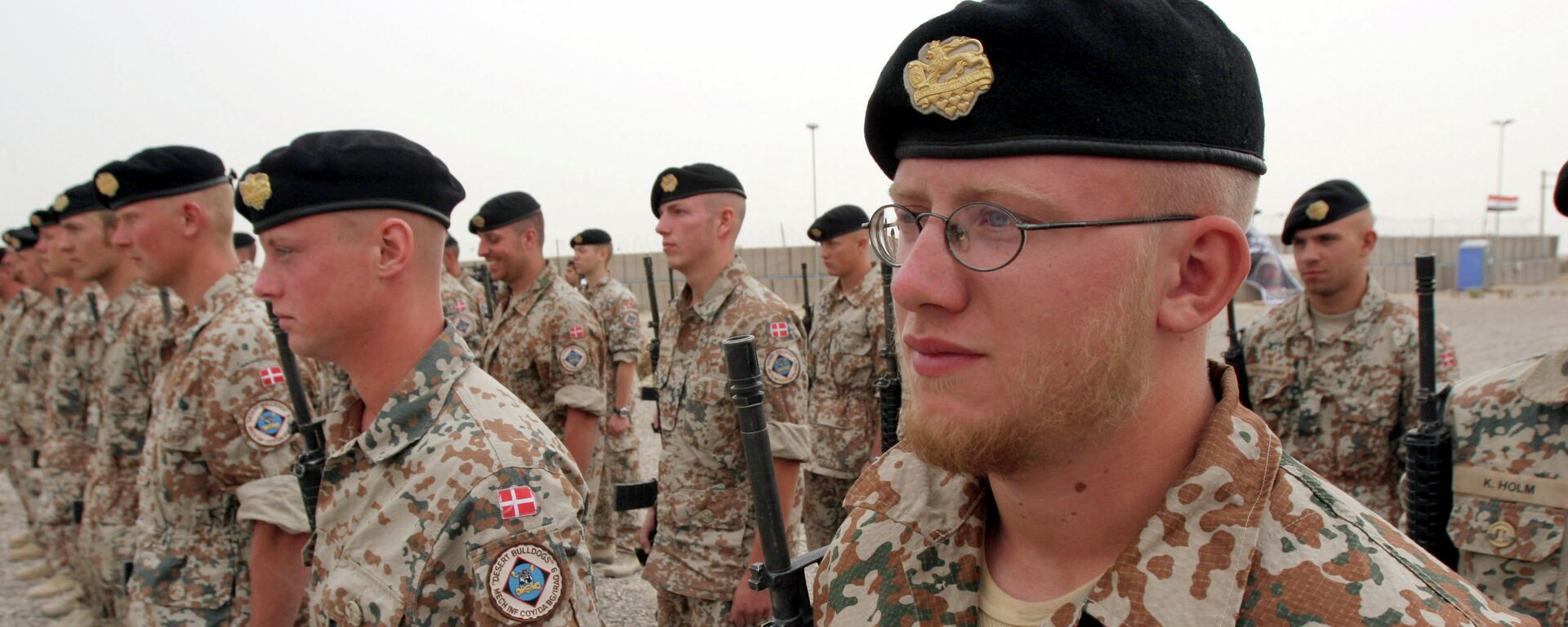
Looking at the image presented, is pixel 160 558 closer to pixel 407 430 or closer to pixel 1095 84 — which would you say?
pixel 407 430

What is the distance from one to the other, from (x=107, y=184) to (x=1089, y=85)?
4.16 m

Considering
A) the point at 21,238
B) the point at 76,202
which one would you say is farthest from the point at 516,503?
the point at 21,238

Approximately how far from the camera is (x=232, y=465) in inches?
124

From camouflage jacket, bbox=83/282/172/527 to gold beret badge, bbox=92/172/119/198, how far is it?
3.21ft

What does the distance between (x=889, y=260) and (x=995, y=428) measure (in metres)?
0.39

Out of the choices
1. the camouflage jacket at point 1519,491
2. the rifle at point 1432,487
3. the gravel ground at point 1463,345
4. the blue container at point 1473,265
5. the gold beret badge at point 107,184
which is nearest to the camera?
the camouflage jacket at point 1519,491

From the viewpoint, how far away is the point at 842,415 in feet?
18.8

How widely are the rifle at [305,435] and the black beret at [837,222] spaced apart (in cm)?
440

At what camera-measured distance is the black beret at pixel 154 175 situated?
3652mm

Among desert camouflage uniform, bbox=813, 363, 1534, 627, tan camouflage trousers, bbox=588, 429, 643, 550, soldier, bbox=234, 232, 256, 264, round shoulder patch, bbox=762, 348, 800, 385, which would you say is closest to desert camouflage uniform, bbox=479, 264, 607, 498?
tan camouflage trousers, bbox=588, 429, 643, 550

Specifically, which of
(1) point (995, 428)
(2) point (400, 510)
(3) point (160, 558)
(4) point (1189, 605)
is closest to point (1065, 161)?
(1) point (995, 428)

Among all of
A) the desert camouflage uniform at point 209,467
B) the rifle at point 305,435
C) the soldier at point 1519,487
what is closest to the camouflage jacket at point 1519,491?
the soldier at point 1519,487

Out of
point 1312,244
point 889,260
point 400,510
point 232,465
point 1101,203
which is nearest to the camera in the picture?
point 1101,203

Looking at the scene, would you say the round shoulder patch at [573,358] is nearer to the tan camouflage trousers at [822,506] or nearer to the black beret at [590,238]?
the tan camouflage trousers at [822,506]
